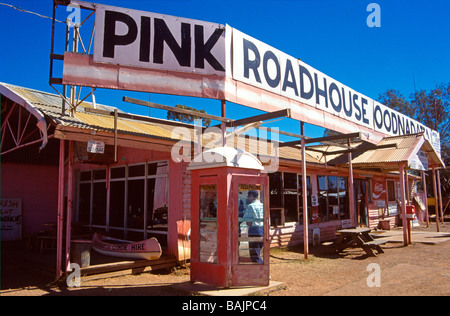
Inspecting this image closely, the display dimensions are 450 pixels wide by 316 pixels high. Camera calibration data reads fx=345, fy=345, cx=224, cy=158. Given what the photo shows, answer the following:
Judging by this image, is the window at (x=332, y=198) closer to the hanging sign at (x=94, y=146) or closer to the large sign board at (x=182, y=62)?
the large sign board at (x=182, y=62)

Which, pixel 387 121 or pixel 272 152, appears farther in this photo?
pixel 387 121

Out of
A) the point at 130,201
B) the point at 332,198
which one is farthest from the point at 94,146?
the point at 332,198

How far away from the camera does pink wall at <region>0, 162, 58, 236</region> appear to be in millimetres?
13031

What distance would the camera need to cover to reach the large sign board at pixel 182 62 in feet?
23.7

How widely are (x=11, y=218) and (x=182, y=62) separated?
9729 mm

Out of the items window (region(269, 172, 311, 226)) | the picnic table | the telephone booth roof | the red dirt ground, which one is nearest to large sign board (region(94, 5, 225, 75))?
the telephone booth roof

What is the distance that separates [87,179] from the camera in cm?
1279

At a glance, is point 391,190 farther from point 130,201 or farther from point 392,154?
point 130,201

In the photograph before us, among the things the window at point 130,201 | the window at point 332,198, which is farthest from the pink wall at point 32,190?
the window at point 332,198

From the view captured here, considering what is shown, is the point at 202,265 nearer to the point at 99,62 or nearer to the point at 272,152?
the point at 99,62

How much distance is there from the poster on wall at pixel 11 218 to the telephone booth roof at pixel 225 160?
9.45 meters

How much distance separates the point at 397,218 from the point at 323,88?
12.2 metres

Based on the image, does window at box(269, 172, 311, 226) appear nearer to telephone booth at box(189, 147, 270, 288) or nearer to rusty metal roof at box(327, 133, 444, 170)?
rusty metal roof at box(327, 133, 444, 170)
